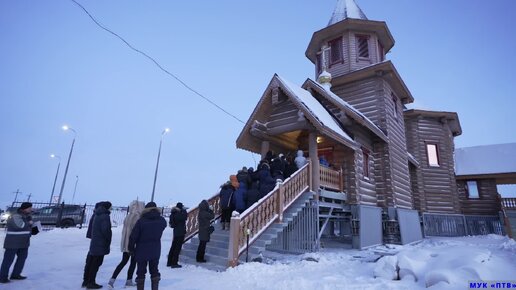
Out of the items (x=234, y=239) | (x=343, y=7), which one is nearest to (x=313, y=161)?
(x=234, y=239)

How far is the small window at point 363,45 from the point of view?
18.9 meters

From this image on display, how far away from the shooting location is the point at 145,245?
5.09 m

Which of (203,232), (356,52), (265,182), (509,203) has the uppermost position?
(356,52)

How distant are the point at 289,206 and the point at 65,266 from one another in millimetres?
6863

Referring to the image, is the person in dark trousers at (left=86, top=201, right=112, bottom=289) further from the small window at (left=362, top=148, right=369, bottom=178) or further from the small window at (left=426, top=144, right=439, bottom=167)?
the small window at (left=426, top=144, right=439, bottom=167)

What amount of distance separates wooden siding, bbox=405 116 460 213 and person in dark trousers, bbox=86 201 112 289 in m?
21.2

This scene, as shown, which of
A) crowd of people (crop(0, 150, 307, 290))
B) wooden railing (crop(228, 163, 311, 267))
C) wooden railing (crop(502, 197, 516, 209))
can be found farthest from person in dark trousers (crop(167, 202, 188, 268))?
wooden railing (crop(502, 197, 516, 209))

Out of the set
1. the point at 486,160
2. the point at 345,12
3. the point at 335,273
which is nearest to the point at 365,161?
the point at 335,273

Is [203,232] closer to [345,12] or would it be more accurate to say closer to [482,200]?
[345,12]

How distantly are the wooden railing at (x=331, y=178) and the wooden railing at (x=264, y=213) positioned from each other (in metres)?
0.87

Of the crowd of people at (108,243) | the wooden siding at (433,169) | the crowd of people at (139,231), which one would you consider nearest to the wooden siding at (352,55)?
the wooden siding at (433,169)

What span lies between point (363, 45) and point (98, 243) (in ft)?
63.3

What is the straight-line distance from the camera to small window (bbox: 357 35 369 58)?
18922 mm

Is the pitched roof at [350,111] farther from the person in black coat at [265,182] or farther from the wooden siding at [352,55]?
the person in black coat at [265,182]
